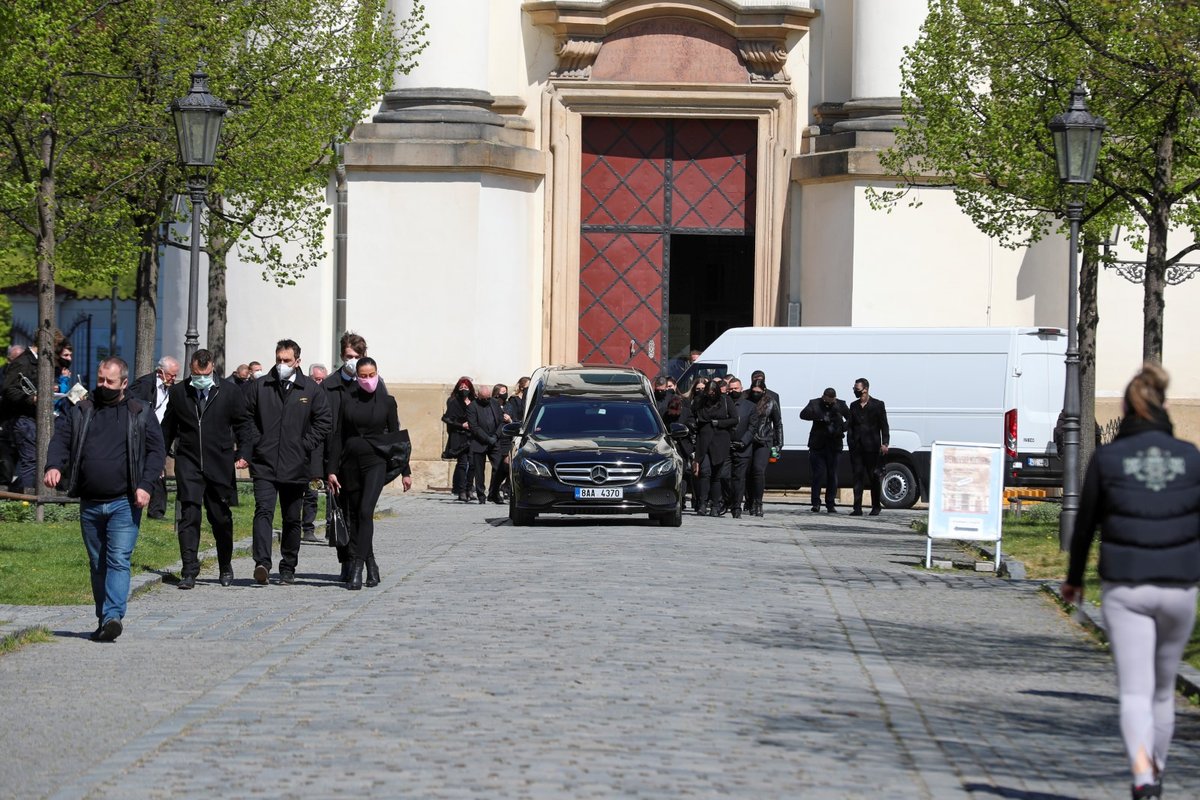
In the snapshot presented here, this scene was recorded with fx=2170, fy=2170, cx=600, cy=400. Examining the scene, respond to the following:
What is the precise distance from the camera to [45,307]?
22.4 meters

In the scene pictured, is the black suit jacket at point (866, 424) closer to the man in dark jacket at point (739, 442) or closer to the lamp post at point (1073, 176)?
the man in dark jacket at point (739, 442)

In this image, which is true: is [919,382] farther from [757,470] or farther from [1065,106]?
[1065,106]

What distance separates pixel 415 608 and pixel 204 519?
8.95 metres

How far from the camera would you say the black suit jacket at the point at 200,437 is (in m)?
16.2

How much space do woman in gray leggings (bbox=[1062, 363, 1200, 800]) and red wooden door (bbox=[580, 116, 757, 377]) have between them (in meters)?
28.4

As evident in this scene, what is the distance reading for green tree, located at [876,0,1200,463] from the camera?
19875 mm

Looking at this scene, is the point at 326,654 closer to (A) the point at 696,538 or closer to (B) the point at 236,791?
(B) the point at 236,791

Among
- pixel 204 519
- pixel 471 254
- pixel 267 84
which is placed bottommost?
pixel 204 519

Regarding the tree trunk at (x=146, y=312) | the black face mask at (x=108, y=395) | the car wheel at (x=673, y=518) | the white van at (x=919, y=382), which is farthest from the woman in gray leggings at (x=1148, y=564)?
the tree trunk at (x=146, y=312)

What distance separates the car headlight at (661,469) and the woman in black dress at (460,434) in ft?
23.0

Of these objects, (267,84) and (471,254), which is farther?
(471,254)

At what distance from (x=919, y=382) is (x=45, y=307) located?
12.5 metres

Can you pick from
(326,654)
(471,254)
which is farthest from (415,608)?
(471,254)

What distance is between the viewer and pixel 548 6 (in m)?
35.1
